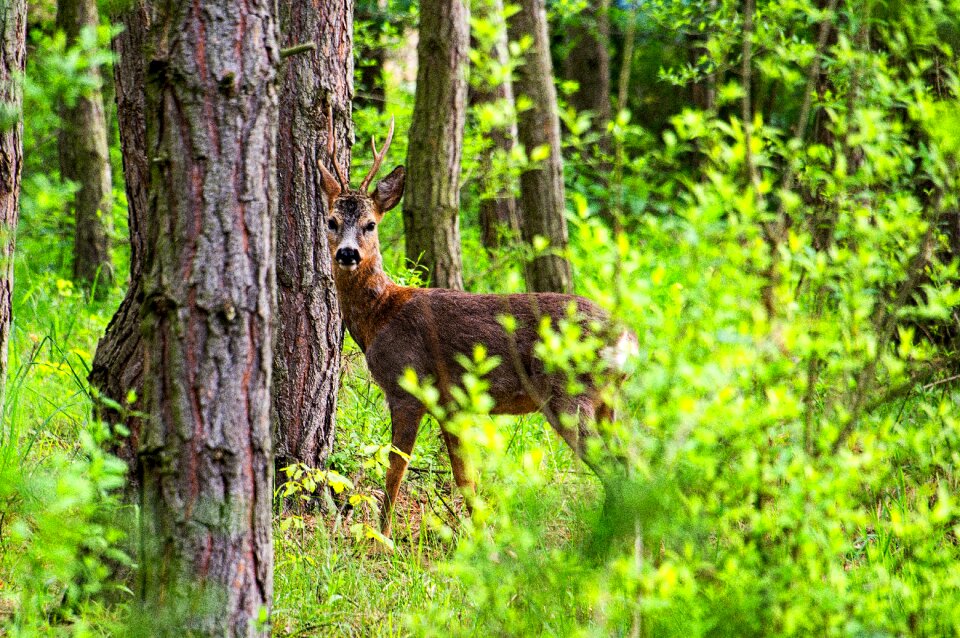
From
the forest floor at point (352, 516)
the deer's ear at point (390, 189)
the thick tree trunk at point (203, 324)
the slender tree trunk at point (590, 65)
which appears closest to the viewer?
the thick tree trunk at point (203, 324)

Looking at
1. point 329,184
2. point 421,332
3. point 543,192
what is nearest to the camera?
point 329,184

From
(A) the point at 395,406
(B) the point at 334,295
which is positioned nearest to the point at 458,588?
(A) the point at 395,406

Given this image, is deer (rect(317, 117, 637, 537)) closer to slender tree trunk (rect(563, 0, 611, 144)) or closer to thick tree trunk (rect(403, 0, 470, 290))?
thick tree trunk (rect(403, 0, 470, 290))

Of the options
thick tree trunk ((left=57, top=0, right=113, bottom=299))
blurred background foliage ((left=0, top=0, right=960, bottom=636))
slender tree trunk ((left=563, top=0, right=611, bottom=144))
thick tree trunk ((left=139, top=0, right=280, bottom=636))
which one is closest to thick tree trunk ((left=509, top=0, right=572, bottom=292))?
thick tree trunk ((left=57, top=0, right=113, bottom=299))

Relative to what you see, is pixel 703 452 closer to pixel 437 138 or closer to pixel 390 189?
pixel 390 189

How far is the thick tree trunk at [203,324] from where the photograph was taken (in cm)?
305

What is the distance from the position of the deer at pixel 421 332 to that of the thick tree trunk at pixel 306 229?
145 millimetres

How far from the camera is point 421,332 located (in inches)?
222

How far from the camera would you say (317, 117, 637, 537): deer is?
5.27 metres

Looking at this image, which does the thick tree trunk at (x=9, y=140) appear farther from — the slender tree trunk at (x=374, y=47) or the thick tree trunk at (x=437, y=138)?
the slender tree trunk at (x=374, y=47)

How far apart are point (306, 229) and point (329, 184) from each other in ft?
0.95

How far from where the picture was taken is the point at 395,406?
17.8ft

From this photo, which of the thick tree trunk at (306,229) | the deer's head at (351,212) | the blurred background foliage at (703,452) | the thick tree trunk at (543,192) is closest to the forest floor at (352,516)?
the blurred background foliage at (703,452)

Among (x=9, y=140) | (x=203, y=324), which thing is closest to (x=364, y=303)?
(x=9, y=140)
